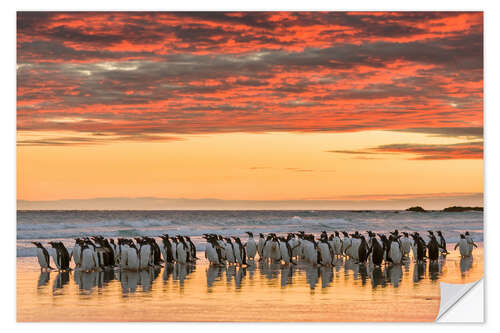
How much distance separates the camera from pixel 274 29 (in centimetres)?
1248

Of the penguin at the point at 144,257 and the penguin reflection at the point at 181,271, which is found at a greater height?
the penguin at the point at 144,257

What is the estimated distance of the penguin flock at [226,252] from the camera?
1656 cm

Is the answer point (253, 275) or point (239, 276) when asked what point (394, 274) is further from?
point (239, 276)

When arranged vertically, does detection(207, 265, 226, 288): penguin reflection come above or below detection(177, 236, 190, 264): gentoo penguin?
below

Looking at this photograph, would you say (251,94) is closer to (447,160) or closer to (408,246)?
(447,160)

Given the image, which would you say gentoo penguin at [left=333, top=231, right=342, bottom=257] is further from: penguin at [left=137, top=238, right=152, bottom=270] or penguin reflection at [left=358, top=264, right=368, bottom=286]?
penguin at [left=137, top=238, right=152, bottom=270]

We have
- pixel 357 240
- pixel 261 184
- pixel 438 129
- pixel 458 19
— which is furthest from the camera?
pixel 357 240

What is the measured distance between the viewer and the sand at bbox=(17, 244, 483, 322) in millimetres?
11094

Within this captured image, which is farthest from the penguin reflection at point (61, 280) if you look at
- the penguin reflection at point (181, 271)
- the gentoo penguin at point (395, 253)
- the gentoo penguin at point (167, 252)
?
the gentoo penguin at point (395, 253)

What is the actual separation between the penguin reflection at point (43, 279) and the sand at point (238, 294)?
19 millimetres

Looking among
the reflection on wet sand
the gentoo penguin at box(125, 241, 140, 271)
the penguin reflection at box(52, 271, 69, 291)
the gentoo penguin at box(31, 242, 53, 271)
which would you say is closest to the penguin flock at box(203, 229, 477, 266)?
the reflection on wet sand

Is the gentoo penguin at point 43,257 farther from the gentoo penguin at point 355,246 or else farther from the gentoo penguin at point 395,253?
the gentoo penguin at point 395,253
